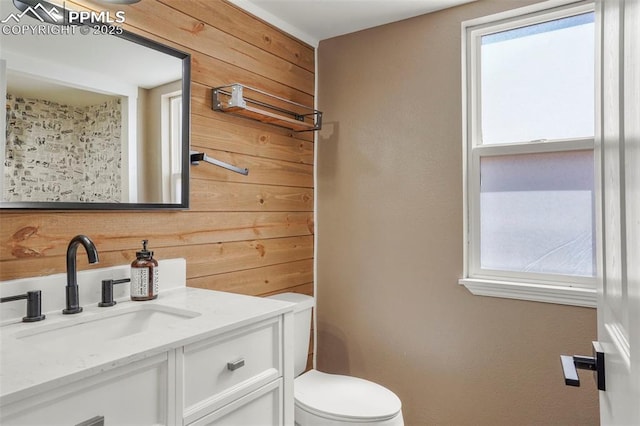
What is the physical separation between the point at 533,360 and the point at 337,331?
1004mm

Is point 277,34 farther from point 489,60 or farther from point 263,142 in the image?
point 489,60

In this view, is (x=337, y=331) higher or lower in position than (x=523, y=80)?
lower

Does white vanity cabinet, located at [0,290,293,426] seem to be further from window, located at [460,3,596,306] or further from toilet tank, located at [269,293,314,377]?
window, located at [460,3,596,306]

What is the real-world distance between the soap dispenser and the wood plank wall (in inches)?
4.3

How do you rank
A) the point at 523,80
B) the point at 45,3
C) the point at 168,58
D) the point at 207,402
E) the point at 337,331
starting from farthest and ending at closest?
the point at 337,331
the point at 523,80
the point at 168,58
the point at 45,3
the point at 207,402

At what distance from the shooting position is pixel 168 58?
1628 millimetres

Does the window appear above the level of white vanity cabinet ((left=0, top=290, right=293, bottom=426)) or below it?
above

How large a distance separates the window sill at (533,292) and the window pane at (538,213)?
10 cm

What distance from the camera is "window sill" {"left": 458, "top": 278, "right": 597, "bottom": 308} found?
1731 mm

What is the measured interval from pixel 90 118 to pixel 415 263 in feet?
5.14

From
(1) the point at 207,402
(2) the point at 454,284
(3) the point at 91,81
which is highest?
(3) the point at 91,81

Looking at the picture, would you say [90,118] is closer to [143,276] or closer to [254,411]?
[143,276]

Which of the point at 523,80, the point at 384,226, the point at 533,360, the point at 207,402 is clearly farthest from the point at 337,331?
the point at 523,80

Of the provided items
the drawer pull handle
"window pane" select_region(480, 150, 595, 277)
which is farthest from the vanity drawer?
"window pane" select_region(480, 150, 595, 277)
